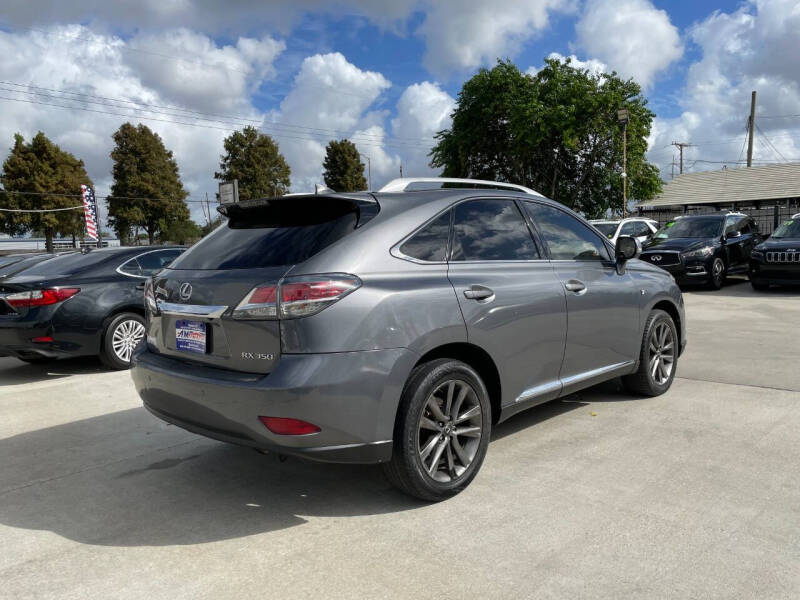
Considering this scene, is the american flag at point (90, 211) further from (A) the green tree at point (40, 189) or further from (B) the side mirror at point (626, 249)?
(B) the side mirror at point (626, 249)

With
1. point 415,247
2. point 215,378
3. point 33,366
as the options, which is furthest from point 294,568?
point 33,366

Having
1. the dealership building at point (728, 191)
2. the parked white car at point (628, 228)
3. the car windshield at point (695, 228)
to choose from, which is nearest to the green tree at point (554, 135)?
the dealership building at point (728, 191)

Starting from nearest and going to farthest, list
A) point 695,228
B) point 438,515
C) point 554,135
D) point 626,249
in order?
point 438,515 → point 626,249 → point 695,228 → point 554,135

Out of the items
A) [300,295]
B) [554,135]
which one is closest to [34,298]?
[300,295]

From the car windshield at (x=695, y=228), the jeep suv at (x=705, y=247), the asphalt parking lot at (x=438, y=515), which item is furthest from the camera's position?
the car windshield at (x=695, y=228)

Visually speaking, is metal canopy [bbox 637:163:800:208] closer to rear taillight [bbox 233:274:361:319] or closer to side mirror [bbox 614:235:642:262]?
side mirror [bbox 614:235:642:262]

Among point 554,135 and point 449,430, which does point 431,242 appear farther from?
point 554,135

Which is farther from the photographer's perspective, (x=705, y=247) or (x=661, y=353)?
(x=705, y=247)

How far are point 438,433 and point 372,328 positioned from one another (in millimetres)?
750

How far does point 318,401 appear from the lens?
288 cm

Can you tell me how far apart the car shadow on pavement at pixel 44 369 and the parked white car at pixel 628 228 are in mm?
14054

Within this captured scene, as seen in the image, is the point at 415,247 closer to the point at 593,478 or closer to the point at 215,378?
the point at 215,378

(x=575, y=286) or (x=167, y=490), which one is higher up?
(x=575, y=286)

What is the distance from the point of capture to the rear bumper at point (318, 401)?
289cm
